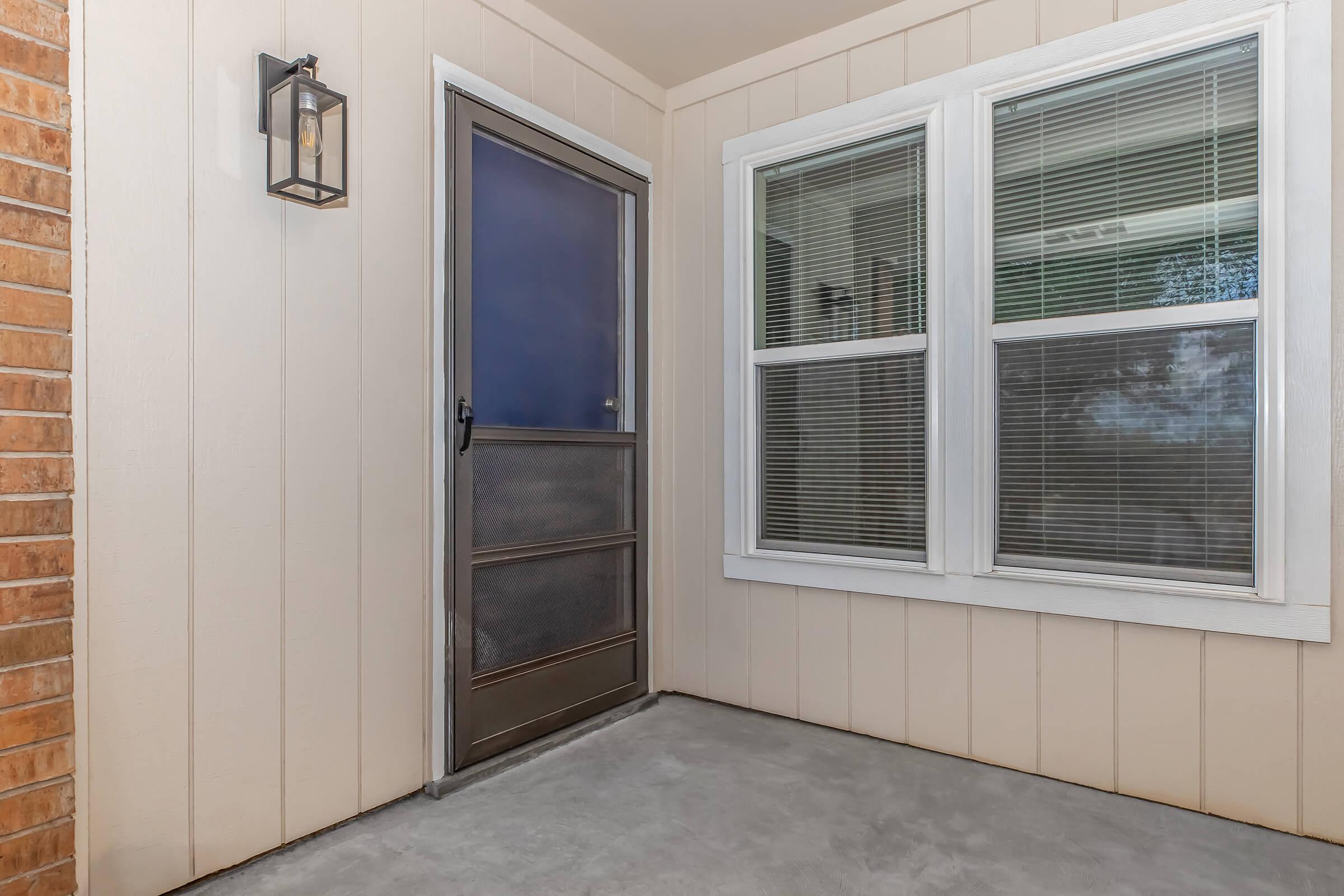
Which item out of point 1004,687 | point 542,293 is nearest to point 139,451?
point 542,293

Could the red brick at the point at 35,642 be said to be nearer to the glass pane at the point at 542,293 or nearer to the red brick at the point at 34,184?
the red brick at the point at 34,184

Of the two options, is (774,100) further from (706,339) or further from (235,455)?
(235,455)

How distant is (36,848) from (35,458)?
78cm

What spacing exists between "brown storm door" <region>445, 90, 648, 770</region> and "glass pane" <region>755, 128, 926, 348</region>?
0.51 metres

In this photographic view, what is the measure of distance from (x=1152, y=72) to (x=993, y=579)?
1.58m

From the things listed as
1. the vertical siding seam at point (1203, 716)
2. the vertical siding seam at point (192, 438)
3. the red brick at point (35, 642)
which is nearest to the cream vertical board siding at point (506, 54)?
the vertical siding seam at point (192, 438)

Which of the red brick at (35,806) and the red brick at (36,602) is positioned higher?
the red brick at (36,602)

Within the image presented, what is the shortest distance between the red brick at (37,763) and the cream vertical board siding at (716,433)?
2.07 metres

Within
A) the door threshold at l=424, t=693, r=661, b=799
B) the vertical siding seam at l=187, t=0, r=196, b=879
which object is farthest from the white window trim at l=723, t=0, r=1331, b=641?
the vertical siding seam at l=187, t=0, r=196, b=879

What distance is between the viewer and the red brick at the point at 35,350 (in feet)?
4.91

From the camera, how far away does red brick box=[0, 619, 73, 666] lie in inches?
58.8

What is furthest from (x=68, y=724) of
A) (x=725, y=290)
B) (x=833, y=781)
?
(x=725, y=290)

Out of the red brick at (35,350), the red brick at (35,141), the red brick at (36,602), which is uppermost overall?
the red brick at (35,141)

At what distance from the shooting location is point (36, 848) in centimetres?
153
